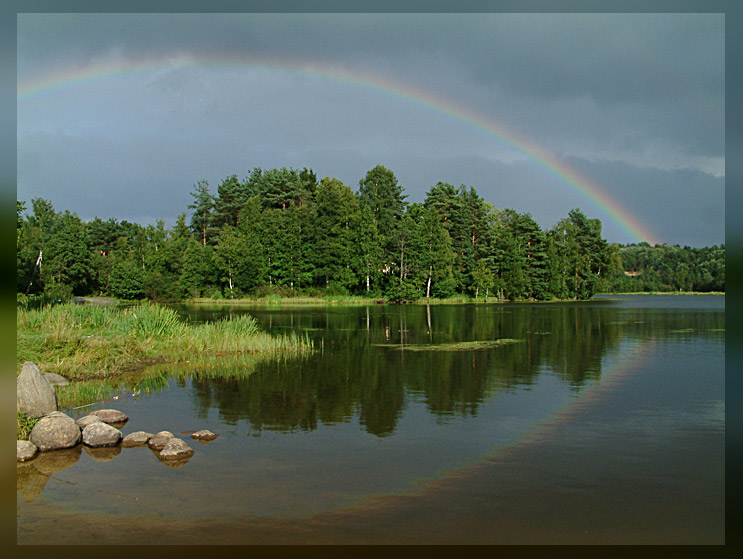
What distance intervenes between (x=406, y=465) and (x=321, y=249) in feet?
237

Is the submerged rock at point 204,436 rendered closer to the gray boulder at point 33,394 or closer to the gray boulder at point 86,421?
the gray boulder at point 86,421

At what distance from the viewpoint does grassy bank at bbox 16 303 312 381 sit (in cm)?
1941

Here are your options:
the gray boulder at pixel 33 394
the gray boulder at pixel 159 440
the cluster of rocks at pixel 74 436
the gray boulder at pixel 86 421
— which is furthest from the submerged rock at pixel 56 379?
the gray boulder at pixel 159 440

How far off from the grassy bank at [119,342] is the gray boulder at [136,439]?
22.4 feet

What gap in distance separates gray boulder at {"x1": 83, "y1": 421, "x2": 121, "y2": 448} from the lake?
27cm

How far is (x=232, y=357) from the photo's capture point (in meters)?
25.0

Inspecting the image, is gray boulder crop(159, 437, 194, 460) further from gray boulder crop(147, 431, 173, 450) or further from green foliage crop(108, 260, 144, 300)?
green foliage crop(108, 260, 144, 300)

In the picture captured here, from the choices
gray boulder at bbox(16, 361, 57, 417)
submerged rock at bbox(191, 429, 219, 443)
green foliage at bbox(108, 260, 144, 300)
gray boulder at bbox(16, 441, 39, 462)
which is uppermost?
green foliage at bbox(108, 260, 144, 300)

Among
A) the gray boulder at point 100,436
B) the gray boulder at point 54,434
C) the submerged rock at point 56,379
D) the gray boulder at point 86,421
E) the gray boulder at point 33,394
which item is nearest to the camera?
the gray boulder at point 54,434

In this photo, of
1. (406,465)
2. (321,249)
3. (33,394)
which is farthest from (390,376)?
(321,249)

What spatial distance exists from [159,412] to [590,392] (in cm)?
1295

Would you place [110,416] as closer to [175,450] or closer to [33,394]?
[33,394]

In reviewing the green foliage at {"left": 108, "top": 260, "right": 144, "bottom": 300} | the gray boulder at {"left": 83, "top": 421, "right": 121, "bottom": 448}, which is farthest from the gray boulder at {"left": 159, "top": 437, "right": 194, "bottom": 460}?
the green foliage at {"left": 108, "top": 260, "right": 144, "bottom": 300}

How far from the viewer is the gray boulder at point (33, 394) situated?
13273 millimetres
